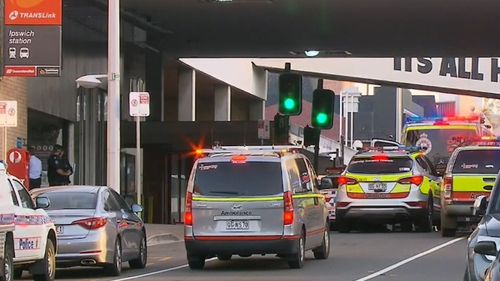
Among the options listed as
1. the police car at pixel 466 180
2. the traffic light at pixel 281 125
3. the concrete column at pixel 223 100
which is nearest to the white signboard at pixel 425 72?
the concrete column at pixel 223 100

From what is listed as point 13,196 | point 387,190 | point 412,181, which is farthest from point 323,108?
point 13,196

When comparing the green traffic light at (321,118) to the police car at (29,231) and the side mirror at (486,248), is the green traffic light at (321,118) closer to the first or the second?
the police car at (29,231)

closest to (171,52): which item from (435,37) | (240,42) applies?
(240,42)

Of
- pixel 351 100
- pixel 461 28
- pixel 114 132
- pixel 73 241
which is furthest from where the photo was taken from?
pixel 351 100

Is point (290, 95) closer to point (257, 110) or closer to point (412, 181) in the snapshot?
Result: point (412, 181)

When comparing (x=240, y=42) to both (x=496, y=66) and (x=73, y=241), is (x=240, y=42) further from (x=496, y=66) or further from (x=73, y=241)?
(x=73, y=241)

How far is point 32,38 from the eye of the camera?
22.7 meters

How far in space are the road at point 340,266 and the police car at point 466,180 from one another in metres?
0.59

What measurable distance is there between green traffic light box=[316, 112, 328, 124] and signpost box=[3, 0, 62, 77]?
602 cm

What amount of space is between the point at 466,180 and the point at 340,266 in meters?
6.26

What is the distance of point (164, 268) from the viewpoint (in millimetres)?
18422

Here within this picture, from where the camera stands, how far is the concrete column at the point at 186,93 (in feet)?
143

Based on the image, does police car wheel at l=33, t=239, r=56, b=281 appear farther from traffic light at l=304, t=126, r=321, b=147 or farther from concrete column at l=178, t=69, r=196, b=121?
concrete column at l=178, t=69, r=196, b=121

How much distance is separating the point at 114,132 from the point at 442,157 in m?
14.8
